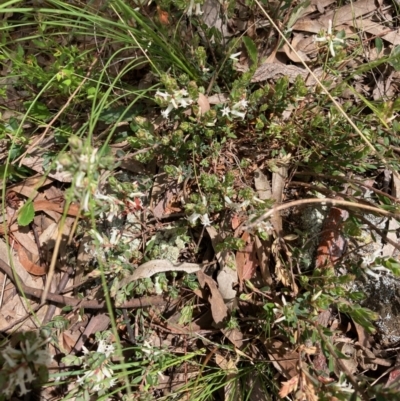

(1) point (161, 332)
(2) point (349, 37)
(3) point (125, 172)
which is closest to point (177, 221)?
(3) point (125, 172)

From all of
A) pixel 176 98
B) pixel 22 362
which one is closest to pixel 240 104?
pixel 176 98

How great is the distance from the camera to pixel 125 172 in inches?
87.7

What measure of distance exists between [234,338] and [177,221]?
603mm

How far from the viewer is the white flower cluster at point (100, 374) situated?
191 centimetres

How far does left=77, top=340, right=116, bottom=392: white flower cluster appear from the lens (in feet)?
6.27

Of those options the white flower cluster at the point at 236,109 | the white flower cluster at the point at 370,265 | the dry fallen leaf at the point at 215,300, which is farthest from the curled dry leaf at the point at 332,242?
the white flower cluster at the point at 236,109

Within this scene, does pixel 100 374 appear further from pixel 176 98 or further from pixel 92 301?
pixel 176 98

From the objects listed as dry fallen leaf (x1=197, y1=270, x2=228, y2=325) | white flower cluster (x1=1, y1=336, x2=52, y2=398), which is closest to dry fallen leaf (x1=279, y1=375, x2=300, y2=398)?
dry fallen leaf (x1=197, y1=270, x2=228, y2=325)

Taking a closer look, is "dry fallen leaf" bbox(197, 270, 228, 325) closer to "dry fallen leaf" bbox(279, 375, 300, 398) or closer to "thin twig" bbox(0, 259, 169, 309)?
"thin twig" bbox(0, 259, 169, 309)

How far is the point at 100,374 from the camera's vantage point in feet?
6.36

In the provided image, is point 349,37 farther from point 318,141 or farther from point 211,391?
point 211,391

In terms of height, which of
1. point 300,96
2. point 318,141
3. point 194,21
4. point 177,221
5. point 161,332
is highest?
point 194,21

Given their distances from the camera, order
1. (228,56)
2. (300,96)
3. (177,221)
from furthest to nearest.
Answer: (177,221), (228,56), (300,96)

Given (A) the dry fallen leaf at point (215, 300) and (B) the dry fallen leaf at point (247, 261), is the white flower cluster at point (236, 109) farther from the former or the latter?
(A) the dry fallen leaf at point (215, 300)
